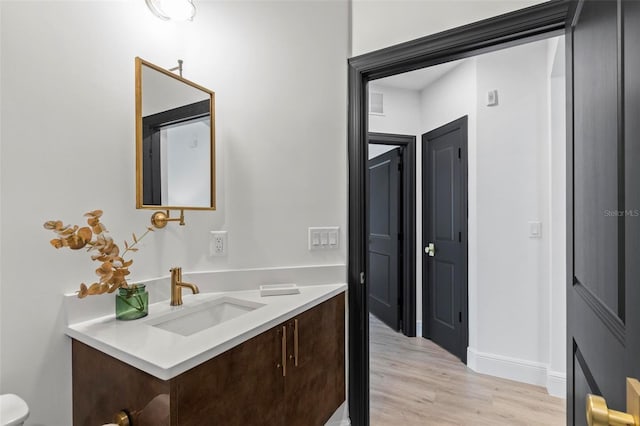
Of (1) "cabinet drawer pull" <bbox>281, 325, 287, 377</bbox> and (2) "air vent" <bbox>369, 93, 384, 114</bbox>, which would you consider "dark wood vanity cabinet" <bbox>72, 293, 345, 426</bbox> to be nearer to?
(1) "cabinet drawer pull" <bbox>281, 325, 287, 377</bbox>

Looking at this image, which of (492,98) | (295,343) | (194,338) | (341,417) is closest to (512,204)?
(492,98)

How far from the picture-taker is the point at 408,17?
1.68m

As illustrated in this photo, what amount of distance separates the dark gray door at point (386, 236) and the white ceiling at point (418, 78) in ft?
2.12

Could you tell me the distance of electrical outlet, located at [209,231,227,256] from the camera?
1.54m

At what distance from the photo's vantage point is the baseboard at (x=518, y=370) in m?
2.28

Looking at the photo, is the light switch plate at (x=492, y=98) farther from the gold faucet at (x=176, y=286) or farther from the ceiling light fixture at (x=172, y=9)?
the gold faucet at (x=176, y=286)

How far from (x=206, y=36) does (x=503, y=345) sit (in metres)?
2.88

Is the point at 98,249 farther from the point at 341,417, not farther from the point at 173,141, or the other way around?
the point at 341,417

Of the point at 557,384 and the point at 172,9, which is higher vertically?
the point at 172,9

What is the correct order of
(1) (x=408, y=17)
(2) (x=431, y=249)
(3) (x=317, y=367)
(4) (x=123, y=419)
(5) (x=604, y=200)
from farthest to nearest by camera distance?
(2) (x=431, y=249), (1) (x=408, y=17), (3) (x=317, y=367), (4) (x=123, y=419), (5) (x=604, y=200)

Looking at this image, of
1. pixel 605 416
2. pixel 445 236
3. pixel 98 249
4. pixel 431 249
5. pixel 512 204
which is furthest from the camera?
pixel 431 249

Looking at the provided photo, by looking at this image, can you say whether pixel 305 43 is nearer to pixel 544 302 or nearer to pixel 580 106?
pixel 580 106

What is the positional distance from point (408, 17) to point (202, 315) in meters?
1.73

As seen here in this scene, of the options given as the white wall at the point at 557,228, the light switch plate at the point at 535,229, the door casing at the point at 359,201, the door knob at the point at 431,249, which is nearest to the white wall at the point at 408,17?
the door casing at the point at 359,201
